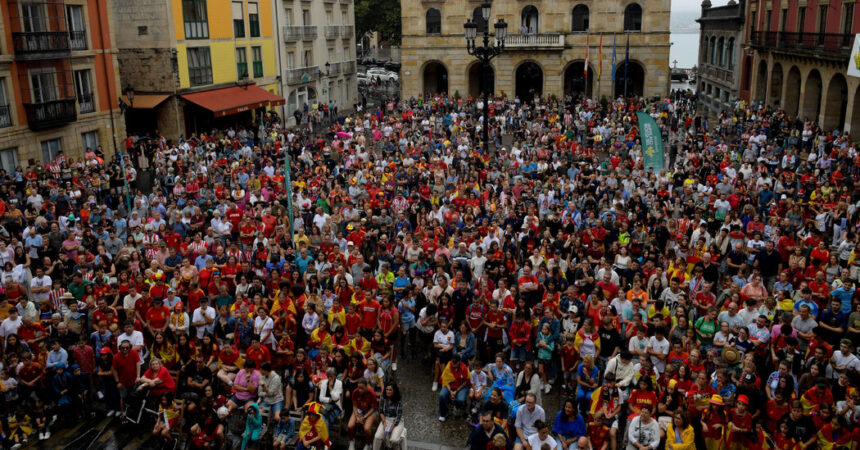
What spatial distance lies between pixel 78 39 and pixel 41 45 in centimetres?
264

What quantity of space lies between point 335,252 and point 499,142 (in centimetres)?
2112

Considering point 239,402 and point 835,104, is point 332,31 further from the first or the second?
point 239,402

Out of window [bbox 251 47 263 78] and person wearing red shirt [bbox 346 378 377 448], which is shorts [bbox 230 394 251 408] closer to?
person wearing red shirt [bbox 346 378 377 448]

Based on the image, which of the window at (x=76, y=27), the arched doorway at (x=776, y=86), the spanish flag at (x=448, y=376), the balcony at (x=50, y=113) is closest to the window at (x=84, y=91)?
the balcony at (x=50, y=113)

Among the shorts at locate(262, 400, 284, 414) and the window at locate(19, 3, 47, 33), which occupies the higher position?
the window at locate(19, 3, 47, 33)

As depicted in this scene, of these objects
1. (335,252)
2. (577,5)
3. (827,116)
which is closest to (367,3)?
(577,5)

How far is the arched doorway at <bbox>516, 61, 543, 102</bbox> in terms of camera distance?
5312cm

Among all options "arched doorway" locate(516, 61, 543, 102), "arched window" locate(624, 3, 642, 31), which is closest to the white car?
"arched doorway" locate(516, 61, 543, 102)

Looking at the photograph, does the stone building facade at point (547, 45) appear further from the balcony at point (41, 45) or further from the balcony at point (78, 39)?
the balcony at point (41, 45)

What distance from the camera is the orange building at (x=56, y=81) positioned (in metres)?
25.4

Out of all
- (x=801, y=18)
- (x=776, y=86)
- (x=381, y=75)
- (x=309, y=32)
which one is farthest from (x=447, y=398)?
(x=381, y=75)

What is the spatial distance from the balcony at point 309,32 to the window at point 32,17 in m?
21.0

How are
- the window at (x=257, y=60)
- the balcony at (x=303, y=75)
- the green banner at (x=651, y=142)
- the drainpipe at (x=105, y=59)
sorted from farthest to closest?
the balcony at (x=303, y=75) → the window at (x=257, y=60) → the drainpipe at (x=105, y=59) → the green banner at (x=651, y=142)

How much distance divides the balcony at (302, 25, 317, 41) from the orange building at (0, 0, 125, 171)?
682 inches
